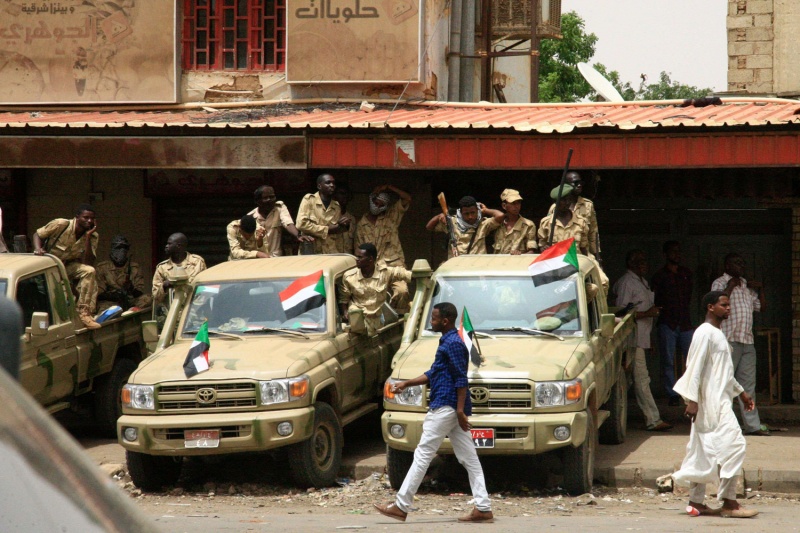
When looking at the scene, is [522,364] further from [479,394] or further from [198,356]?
[198,356]

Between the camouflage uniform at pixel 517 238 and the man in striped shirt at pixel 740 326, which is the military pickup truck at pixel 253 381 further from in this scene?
the man in striped shirt at pixel 740 326

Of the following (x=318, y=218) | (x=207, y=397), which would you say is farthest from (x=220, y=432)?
(x=318, y=218)

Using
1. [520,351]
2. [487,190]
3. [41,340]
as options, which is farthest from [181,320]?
[487,190]

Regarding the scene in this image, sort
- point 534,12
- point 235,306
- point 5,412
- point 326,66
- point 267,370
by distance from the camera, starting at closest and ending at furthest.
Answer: point 5,412, point 267,370, point 235,306, point 326,66, point 534,12

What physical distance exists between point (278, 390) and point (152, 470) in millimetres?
1426

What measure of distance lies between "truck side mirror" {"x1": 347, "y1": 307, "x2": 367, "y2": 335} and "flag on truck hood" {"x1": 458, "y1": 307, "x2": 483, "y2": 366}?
3.95 ft

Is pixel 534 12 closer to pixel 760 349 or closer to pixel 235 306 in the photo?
pixel 760 349

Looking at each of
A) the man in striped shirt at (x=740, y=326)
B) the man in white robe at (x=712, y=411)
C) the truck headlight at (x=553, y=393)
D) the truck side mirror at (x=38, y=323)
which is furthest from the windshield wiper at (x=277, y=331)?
the man in striped shirt at (x=740, y=326)

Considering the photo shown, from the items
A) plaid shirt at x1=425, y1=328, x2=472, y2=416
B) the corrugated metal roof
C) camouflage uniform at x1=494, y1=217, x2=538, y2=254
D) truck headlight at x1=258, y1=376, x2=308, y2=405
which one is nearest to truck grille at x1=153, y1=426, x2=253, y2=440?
truck headlight at x1=258, y1=376, x2=308, y2=405

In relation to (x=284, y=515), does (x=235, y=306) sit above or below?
above

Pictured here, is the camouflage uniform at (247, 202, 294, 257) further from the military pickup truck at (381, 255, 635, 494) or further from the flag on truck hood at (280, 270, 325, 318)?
the military pickup truck at (381, 255, 635, 494)

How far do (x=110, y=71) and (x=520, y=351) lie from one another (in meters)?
9.27

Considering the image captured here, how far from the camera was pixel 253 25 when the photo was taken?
16.9 meters

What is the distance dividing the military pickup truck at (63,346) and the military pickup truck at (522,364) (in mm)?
3443
